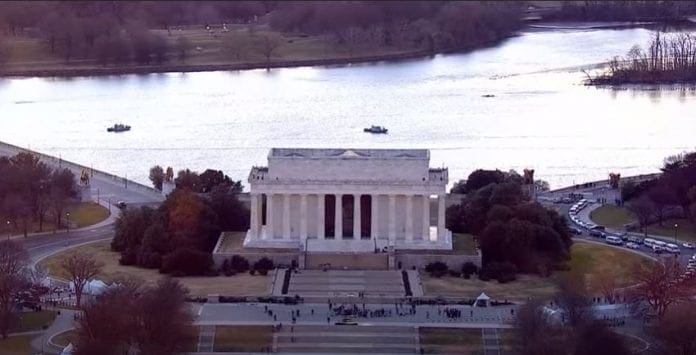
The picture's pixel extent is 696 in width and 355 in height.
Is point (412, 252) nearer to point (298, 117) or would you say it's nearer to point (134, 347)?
point (134, 347)

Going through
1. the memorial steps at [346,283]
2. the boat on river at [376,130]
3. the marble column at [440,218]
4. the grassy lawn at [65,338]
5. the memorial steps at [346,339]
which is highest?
the marble column at [440,218]

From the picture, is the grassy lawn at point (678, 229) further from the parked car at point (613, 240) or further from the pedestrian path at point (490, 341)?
the pedestrian path at point (490, 341)

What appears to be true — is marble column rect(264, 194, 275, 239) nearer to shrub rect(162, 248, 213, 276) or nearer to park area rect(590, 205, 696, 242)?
shrub rect(162, 248, 213, 276)

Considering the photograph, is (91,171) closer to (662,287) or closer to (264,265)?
(264,265)

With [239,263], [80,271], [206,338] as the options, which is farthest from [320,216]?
[206,338]

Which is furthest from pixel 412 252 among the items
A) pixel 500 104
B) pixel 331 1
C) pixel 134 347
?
pixel 331 1

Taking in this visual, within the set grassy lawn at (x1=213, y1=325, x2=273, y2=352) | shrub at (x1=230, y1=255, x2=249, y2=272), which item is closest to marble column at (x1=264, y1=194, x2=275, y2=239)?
shrub at (x1=230, y1=255, x2=249, y2=272)

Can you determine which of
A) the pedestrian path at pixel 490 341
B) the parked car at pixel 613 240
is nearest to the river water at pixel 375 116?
the parked car at pixel 613 240
